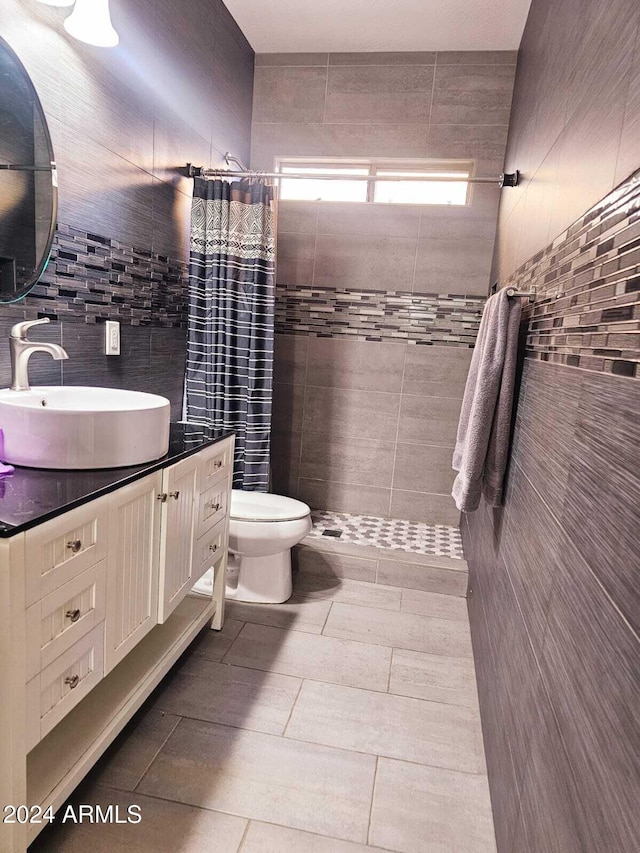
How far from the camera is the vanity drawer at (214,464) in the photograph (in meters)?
1.79

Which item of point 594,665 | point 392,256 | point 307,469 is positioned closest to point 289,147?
point 392,256

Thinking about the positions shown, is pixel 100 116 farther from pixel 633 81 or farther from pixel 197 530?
pixel 633 81

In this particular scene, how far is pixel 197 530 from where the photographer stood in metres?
1.81

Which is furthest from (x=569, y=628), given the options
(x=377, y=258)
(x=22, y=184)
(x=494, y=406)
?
(x=377, y=258)

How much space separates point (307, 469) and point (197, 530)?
1.56m

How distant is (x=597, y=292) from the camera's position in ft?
3.52

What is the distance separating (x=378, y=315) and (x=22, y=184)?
1997 mm

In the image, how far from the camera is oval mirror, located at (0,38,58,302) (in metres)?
1.47

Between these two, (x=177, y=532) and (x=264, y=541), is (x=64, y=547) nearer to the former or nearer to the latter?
(x=177, y=532)

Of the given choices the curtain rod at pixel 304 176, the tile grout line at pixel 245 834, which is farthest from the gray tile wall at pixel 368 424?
the tile grout line at pixel 245 834

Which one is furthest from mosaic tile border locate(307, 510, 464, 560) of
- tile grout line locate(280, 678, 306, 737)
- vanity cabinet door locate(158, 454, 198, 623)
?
vanity cabinet door locate(158, 454, 198, 623)

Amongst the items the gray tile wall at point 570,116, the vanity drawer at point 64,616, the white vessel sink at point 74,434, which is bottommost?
the vanity drawer at point 64,616

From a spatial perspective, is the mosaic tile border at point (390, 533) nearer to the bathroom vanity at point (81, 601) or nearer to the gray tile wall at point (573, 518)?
the gray tile wall at point (573, 518)

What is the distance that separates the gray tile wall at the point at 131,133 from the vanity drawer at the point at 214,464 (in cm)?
50
